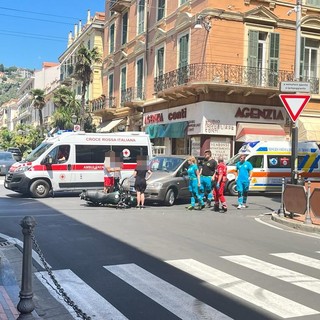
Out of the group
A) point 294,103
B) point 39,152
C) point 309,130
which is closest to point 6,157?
point 39,152

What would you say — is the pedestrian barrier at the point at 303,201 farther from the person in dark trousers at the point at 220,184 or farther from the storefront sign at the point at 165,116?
the storefront sign at the point at 165,116

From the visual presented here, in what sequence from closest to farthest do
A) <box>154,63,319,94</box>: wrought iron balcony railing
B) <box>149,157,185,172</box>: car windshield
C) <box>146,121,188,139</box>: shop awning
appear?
1. <box>149,157,185,172</box>: car windshield
2. <box>154,63,319,94</box>: wrought iron balcony railing
3. <box>146,121,188,139</box>: shop awning

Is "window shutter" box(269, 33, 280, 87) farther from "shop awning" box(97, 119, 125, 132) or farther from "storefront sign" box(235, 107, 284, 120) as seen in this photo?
"shop awning" box(97, 119, 125, 132)

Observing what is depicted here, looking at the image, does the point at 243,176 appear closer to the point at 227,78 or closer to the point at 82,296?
the point at 82,296

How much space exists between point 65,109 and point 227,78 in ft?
83.8

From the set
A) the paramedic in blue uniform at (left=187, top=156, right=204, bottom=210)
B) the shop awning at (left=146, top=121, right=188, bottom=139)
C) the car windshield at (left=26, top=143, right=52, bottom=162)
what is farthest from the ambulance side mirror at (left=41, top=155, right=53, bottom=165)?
the shop awning at (left=146, top=121, right=188, bottom=139)

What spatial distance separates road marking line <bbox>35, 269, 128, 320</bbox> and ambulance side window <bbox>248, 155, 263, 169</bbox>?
540 inches

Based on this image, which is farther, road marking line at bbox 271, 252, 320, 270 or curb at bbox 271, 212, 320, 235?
curb at bbox 271, 212, 320, 235

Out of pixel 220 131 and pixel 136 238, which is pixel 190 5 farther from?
pixel 136 238

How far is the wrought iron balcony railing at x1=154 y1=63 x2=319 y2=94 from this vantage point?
22.9m

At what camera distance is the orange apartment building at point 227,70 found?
2309 centimetres

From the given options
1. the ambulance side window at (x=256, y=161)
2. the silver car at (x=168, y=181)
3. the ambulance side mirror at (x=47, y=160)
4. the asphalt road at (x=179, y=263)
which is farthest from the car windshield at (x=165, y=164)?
the ambulance side window at (x=256, y=161)

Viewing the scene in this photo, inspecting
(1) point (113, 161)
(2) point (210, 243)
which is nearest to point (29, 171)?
(1) point (113, 161)

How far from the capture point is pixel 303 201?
11.1m
